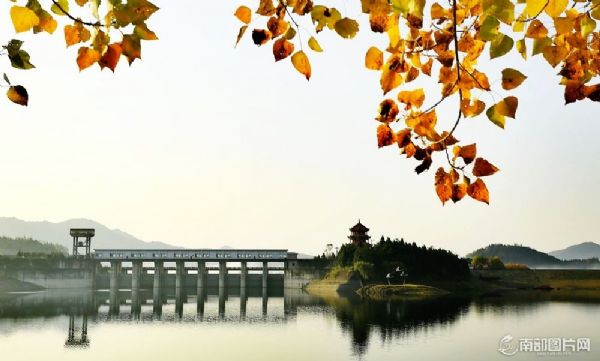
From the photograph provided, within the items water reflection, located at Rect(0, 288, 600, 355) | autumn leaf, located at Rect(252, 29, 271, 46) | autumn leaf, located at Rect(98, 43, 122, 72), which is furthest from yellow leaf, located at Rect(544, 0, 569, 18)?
water reflection, located at Rect(0, 288, 600, 355)

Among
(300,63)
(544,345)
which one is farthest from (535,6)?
(544,345)

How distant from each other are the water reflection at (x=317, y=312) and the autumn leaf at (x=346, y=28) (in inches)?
1455

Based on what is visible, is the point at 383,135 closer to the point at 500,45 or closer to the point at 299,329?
the point at 500,45

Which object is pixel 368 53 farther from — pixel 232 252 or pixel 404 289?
pixel 232 252

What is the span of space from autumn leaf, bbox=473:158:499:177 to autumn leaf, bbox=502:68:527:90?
429 mm

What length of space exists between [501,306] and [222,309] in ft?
102

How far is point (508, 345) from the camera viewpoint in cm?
4134

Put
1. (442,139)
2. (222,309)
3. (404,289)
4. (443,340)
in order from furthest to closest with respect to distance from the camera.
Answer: (404,289) < (222,309) < (443,340) < (442,139)

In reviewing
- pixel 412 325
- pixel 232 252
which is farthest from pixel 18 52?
pixel 232 252

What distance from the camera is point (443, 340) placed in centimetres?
4294

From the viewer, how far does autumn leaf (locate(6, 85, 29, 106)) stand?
307cm

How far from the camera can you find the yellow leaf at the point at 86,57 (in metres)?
2.93

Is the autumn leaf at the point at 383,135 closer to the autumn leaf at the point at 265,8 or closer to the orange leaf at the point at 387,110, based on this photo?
the orange leaf at the point at 387,110

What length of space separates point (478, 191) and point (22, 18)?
2.36 meters
